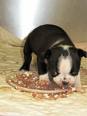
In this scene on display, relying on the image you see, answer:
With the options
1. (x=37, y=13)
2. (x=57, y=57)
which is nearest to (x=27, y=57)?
(x=57, y=57)

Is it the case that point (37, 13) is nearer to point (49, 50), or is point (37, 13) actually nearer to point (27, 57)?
point (27, 57)

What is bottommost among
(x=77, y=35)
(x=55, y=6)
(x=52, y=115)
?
(x=52, y=115)

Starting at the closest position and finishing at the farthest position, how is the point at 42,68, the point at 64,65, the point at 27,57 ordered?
the point at 64,65
the point at 42,68
the point at 27,57

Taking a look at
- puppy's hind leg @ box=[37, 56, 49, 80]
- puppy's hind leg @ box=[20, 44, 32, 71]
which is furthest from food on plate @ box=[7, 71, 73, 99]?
puppy's hind leg @ box=[20, 44, 32, 71]

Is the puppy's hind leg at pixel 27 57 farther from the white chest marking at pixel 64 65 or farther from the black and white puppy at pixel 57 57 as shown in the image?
the white chest marking at pixel 64 65

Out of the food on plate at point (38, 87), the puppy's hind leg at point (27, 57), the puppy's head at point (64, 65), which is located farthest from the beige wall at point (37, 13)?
the puppy's head at point (64, 65)

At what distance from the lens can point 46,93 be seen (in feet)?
5.42

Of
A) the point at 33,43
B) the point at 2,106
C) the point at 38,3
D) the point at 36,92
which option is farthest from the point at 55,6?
the point at 2,106

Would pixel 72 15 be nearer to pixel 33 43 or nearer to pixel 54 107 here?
pixel 33 43

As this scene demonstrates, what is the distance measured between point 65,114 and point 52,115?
5cm

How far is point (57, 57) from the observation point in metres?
1.64

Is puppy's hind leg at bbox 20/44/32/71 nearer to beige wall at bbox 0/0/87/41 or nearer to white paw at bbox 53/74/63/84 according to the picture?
white paw at bbox 53/74/63/84

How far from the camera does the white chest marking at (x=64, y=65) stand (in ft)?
5.28

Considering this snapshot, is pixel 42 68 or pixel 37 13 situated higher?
pixel 37 13
